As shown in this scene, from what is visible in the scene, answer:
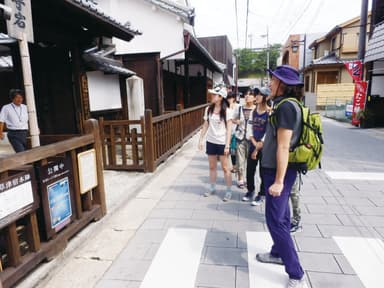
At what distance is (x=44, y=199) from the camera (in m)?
2.59

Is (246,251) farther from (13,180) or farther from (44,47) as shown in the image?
(44,47)

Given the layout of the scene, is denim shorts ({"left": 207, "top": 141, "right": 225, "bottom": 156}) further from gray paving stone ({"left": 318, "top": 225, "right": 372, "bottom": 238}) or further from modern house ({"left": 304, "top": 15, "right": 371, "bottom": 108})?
modern house ({"left": 304, "top": 15, "right": 371, "bottom": 108})

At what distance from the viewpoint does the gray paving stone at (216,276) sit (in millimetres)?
2450

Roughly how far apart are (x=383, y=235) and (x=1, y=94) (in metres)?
11.7

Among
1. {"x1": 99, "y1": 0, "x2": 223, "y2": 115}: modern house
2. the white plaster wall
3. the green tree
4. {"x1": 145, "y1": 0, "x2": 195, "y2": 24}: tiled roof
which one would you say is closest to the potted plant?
{"x1": 99, "y1": 0, "x2": 223, "y2": 115}: modern house

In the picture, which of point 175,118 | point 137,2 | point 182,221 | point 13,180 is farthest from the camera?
point 137,2

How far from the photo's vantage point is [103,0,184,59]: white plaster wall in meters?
9.47

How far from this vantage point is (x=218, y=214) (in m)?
Answer: 3.90

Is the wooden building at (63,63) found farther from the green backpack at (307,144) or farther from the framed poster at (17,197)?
the green backpack at (307,144)

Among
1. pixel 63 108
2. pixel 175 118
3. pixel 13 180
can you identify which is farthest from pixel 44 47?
pixel 13 180

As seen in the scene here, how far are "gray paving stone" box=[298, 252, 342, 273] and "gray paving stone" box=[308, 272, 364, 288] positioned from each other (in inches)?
2.9

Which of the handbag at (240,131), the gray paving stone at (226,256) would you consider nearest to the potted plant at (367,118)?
the handbag at (240,131)

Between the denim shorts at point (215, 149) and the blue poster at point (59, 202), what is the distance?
2.17 meters

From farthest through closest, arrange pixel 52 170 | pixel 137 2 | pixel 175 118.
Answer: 1. pixel 137 2
2. pixel 175 118
3. pixel 52 170
